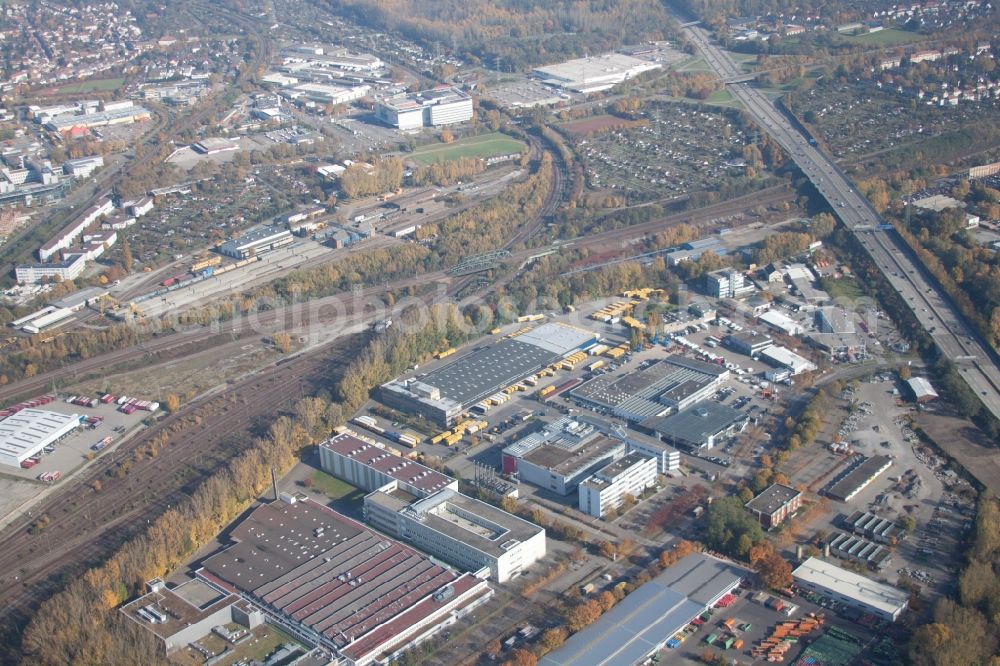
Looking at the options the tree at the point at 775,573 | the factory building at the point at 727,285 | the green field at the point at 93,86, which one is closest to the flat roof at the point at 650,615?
the tree at the point at 775,573

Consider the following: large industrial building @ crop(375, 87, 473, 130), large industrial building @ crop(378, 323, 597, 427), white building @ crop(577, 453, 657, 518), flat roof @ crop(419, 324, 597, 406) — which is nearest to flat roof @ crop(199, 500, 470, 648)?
white building @ crop(577, 453, 657, 518)

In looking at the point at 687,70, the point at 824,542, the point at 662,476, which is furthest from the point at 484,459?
the point at 687,70

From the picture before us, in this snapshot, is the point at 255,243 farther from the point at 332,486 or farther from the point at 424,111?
the point at 424,111

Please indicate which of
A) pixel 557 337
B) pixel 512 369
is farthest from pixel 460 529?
pixel 557 337

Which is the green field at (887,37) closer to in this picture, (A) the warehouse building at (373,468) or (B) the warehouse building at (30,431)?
(A) the warehouse building at (373,468)

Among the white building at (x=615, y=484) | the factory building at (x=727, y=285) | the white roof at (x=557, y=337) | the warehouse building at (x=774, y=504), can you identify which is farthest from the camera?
the factory building at (x=727, y=285)

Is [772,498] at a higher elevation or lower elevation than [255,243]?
lower
